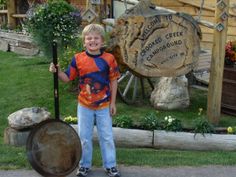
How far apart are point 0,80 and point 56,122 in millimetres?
5272

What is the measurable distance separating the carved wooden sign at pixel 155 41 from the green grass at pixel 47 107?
2.48 feet


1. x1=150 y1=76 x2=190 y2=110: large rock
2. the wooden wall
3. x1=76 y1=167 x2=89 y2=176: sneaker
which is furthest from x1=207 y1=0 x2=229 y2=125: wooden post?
the wooden wall

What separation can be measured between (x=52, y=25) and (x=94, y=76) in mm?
5948

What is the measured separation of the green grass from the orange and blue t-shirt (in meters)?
0.85

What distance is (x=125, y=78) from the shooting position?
9.31 meters

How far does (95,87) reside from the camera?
4.77m

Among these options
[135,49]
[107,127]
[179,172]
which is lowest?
[179,172]

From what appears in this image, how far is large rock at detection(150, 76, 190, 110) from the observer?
7578 mm

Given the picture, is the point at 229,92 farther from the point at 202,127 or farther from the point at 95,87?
the point at 95,87

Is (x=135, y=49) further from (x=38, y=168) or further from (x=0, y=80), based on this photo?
(x=0, y=80)

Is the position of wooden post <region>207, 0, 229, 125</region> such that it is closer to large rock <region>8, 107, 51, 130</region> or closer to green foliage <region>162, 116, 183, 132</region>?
green foliage <region>162, 116, 183, 132</region>

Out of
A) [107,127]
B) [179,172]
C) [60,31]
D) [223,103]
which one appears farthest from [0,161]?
[60,31]

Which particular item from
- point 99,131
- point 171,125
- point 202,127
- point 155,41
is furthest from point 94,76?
point 155,41

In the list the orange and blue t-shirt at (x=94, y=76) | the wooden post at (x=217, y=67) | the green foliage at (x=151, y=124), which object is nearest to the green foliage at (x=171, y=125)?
the green foliage at (x=151, y=124)
